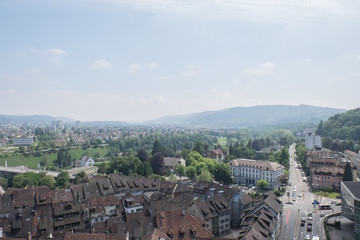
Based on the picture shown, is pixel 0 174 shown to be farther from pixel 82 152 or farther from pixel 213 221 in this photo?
pixel 213 221

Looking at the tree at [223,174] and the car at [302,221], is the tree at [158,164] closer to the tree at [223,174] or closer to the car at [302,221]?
the tree at [223,174]

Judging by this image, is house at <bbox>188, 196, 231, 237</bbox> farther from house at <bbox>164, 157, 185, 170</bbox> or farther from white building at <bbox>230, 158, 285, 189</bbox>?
house at <bbox>164, 157, 185, 170</bbox>

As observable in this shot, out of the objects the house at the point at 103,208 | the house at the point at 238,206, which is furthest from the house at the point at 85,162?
the house at the point at 238,206

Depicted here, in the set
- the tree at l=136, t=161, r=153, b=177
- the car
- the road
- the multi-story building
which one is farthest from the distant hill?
the tree at l=136, t=161, r=153, b=177

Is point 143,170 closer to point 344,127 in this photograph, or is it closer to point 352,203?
point 352,203

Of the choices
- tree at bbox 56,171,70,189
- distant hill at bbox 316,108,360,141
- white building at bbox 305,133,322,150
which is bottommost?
tree at bbox 56,171,70,189

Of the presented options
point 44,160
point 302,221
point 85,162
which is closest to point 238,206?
point 302,221

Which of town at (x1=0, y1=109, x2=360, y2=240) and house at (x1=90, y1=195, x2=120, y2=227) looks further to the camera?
house at (x1=90, y1=195, x2=120, y2=227)

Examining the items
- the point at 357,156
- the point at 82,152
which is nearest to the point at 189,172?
the point at 357,156
